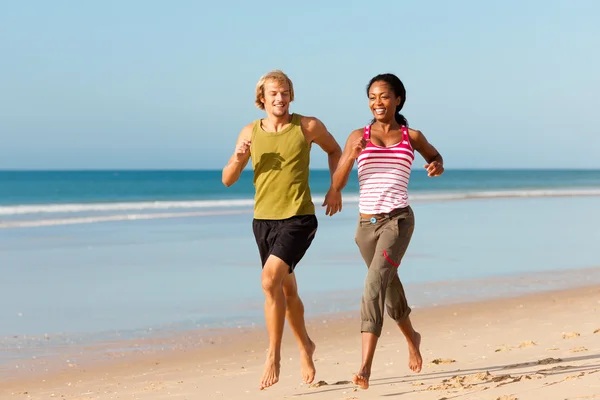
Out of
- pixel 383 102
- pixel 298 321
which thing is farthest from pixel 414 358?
pixel 383 102

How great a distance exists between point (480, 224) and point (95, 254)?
32.0 ft

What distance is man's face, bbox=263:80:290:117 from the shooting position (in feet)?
17.5

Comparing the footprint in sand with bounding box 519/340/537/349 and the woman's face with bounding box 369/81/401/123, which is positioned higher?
the woman's face with bounding box 369/81/401/123

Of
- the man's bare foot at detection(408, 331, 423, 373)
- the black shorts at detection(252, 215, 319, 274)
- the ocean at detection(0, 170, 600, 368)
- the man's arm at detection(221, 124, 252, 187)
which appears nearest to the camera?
the black shorts at detection(252, 215, 319, 274)

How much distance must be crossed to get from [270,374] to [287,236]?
0.86 metres

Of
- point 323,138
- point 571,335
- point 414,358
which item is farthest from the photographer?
point 571,335

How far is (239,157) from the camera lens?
5320 millimetres

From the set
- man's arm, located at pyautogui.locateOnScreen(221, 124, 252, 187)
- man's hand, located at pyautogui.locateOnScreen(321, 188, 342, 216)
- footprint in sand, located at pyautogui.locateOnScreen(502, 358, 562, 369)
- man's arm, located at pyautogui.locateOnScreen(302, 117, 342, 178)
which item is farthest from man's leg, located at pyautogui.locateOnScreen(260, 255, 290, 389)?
footprint in sand, located at pyautogui.locateOnScreen(502, 358, 562, 369)

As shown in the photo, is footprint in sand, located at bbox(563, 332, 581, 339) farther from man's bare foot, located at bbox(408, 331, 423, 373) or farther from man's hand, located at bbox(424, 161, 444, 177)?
man's hand, located at bbox(424, 161, 444, 177)

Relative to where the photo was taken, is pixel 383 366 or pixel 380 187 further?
pixel 383 366

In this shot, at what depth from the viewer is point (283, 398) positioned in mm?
5445

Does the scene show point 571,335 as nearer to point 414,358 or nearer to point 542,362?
point 542,362

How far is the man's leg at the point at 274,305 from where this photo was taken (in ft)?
17.1

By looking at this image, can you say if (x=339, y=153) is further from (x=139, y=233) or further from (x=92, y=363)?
(x=139, y=233)
